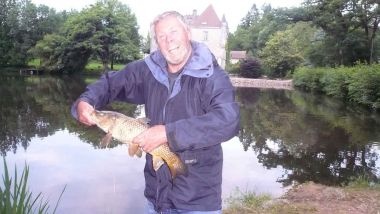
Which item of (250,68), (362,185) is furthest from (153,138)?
(250,68)

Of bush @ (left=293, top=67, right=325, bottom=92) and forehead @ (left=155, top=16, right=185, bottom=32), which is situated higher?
forehead @ (left=155, top=16, right=185, bottom=32)

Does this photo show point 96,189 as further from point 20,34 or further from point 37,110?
point 20,34

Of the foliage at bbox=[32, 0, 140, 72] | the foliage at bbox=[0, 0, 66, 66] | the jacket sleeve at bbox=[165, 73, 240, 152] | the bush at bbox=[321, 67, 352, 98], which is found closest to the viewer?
the jacket sleeve at bbox=[165, 73, 240, 152]

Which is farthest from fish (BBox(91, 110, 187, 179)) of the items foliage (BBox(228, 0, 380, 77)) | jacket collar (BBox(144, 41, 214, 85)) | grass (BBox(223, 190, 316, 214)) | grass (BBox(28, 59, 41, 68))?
grass (BBox(28, 59, 41, 68))

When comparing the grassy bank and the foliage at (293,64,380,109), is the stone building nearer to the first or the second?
the foliage at (293,64,380,109)

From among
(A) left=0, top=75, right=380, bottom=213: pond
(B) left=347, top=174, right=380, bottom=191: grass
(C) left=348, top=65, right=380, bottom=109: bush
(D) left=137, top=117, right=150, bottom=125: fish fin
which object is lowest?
(A) left=0, top=75, right=380, bottom=213: pond

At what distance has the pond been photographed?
861 centimetres

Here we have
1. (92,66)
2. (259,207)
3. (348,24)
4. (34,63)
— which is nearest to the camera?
(259,207)

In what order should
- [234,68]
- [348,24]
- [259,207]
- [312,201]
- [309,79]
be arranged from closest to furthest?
1. [259,207]
2. [312,201]
3. [348,24]
4. [309,79]
5. [234,68]

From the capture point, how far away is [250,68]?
191 feet

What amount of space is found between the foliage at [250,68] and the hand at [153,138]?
5658 cm

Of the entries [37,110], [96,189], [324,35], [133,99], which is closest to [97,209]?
[96,189]

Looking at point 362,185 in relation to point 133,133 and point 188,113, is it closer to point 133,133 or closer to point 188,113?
point 188,113

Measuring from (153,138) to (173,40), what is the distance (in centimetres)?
63
